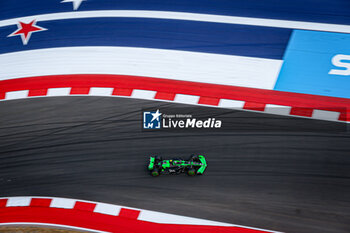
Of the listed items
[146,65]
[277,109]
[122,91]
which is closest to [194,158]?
[277,109]

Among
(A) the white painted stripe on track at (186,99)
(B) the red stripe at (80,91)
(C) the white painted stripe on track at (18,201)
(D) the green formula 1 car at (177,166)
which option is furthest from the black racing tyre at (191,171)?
(C) the white painted stripe on track at (18,201)

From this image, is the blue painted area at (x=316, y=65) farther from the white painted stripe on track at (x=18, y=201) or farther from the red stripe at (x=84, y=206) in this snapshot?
the white painted stripe on track at (x=18, y=201)

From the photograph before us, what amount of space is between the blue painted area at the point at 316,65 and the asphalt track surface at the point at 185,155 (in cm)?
90

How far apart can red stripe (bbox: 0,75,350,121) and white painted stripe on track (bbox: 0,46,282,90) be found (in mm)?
143

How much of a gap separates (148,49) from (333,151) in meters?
5.09

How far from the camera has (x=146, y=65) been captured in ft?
19.3

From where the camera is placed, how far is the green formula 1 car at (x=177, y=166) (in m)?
5.15

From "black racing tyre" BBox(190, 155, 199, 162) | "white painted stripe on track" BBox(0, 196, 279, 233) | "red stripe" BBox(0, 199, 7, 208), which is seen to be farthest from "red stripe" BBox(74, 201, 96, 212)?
"black racing tyre" BBox(190, 155, 199, 162)

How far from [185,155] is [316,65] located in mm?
3997

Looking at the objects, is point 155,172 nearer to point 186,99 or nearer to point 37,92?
point 186,99

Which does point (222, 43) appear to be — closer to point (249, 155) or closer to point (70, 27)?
point (249, 155)

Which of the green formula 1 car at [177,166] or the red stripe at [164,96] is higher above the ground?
the red stripe at [164,96]

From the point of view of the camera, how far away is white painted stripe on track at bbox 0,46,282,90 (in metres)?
5.71

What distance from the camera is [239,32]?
6.09 metres
